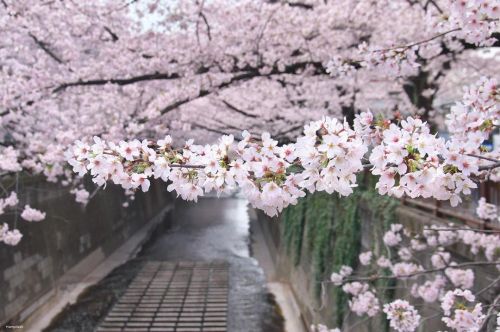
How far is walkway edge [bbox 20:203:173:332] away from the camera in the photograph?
13.1 m

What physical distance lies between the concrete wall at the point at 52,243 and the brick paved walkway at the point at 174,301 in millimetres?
2073

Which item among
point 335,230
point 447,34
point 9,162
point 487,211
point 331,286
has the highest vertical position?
point 447,34

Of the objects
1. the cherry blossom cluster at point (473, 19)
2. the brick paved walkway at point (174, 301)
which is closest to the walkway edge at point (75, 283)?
the brick paved walkway at point (174, 301)

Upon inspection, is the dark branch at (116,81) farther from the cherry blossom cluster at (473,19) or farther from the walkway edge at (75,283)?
the walkway edge at (75,283)

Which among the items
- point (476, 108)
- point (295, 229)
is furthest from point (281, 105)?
point (476, 108)

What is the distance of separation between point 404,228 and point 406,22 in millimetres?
5136

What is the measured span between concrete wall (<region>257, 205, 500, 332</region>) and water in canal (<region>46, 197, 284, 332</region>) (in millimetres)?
803

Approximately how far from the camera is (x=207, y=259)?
796 inches

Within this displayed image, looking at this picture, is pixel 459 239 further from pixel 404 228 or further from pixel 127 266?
pixel 127 266

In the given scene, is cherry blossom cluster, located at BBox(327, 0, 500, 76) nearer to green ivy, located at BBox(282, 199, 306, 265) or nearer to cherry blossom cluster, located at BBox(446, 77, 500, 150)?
cherry blossom cluster, located at BBox(446, 77, 500, 150)

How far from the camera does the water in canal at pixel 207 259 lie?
13.1 meters

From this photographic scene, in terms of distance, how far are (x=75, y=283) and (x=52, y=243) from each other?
170 cm

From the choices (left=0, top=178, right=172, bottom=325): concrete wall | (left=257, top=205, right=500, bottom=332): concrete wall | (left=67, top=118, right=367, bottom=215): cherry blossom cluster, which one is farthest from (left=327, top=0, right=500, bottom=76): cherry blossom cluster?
(left=0, top=178, right=172, bottom=325): concrete wall

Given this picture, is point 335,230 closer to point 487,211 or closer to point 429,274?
point 429,274
